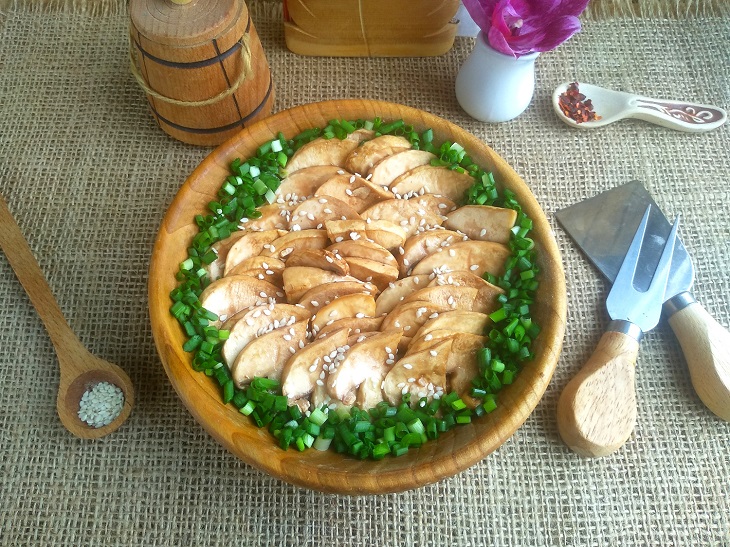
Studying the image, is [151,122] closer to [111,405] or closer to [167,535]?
[111,405]

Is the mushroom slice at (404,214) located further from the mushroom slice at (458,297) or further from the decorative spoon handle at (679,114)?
the decorative spoon handle at (679,114)

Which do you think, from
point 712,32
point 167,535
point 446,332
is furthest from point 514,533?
point 712,32

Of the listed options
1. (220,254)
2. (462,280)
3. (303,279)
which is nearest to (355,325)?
(303,279)

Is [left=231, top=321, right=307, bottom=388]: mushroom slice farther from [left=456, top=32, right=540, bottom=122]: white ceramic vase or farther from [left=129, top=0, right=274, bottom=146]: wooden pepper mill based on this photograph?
[left=456, top=32, right=540, bottom=122]: white ceramic vase

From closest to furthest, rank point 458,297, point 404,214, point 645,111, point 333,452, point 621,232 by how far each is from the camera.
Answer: point 333,452, point 458,297, point 404,214, point 621,232, point 645,111

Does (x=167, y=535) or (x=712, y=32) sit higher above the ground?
(x=712, y=32)

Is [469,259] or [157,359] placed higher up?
[469,259]

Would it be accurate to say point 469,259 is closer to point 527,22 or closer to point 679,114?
point 527,22
